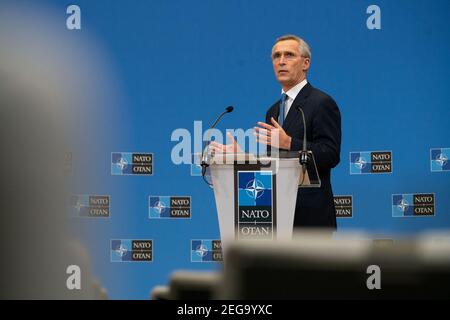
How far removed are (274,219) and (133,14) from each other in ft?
10.0

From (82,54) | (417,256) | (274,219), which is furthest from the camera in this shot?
(82,54)

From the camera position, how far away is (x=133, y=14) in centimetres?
477

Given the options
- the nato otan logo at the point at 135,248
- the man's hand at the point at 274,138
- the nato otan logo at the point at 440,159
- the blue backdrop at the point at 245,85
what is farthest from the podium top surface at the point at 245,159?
the nato otan logo at the point at 440,159

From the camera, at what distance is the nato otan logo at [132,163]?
4.66 meters

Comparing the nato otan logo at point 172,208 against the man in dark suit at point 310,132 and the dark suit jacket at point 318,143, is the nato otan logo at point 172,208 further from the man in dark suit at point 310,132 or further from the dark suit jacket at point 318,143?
the dark suit jacket at point 318,143

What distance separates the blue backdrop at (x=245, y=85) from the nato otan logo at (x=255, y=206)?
2382 mm

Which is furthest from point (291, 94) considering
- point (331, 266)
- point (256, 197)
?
point (331, 266)

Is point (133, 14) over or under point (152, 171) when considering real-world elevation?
over

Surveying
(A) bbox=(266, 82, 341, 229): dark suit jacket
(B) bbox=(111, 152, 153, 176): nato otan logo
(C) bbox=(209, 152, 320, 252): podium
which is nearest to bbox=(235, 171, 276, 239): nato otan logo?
(C) bbox=(209, 152, 320, 252): podium

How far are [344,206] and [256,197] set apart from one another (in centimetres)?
251

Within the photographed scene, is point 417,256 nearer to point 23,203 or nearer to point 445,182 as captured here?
point 23,203
